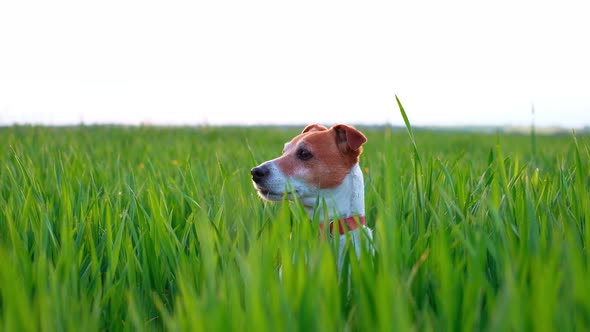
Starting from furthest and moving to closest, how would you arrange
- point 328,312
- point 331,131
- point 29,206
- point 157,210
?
1. point 331,131
2. point 29,206
3. point 157,210
4. point 328,312

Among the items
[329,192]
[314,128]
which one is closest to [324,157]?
[329,192]

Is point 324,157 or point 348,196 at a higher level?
point 324,157

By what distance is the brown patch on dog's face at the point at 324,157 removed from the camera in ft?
10.7

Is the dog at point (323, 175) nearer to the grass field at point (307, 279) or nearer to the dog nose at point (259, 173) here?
the dog nose at point (259, 173)

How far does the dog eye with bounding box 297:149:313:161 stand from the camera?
3391mm

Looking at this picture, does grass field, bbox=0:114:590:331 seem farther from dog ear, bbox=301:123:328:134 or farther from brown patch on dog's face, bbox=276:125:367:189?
dog ear, bbox=301:123:328:134

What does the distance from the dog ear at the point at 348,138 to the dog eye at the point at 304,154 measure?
0.65 feet

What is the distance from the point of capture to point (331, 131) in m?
3.46

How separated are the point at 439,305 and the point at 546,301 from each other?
17.1 inches

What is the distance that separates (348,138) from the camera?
3279 millimetres

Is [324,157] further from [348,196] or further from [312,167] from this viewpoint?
[348,196]

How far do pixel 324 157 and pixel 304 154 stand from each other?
5.7 inches

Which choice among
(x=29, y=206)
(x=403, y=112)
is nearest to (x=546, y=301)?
(x=403, y=112)

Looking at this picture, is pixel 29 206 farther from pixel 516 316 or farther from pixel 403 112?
pixel 516 316
